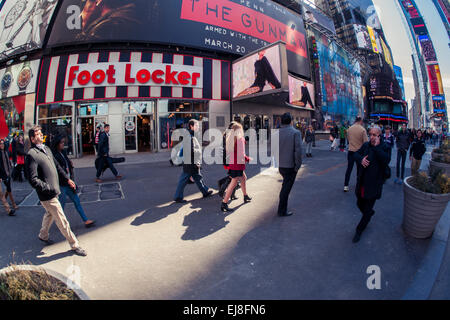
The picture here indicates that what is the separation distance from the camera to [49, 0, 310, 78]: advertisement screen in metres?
15.5

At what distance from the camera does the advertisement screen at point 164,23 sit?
15.5m

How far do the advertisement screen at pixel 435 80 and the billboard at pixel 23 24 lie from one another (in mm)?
115505

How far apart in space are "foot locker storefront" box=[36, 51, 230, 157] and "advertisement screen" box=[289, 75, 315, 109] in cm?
1030

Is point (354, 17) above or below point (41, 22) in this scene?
above

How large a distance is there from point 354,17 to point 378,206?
72124 mm

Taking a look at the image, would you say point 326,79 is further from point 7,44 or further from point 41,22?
point 7,44

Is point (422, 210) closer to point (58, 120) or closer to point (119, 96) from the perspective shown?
point (119, 96)

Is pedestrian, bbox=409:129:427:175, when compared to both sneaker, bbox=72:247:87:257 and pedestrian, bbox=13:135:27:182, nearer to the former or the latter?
sneaker, bbox=72:247:87:257

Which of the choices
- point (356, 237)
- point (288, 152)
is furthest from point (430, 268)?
point (288, 152)

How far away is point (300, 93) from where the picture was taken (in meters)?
24.2

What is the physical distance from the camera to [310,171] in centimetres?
888

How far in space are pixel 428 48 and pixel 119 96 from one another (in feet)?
373
